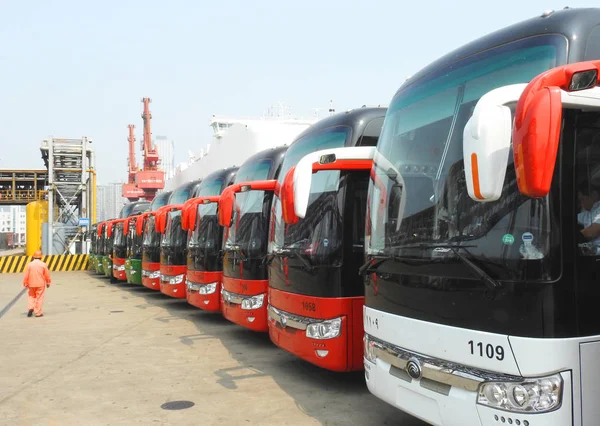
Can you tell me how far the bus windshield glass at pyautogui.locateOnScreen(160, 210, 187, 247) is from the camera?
1356 cm

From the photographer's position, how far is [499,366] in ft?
11.4

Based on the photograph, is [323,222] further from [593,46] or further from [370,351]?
[593,46]

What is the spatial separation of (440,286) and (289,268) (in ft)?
10.1

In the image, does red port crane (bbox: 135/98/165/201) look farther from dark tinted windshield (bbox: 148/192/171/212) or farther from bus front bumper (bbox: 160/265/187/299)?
bus front bumper (bbox: 160/265/187/299)

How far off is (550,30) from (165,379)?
570cm

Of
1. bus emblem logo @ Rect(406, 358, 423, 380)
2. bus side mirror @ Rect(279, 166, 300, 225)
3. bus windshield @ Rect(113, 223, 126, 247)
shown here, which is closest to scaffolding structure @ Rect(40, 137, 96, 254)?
bus windshield @ Rect(113, 223, 126, 247)

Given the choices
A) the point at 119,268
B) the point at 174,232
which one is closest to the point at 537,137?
the point at 174,232

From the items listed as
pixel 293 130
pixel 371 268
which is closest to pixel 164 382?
pixel 371 268

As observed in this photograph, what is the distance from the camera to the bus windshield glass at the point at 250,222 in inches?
348

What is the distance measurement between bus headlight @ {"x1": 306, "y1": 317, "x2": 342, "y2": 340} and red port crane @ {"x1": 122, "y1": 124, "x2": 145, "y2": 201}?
66.7m

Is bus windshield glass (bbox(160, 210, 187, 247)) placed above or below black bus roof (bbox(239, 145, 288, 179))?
below

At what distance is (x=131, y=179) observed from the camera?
3516 inches

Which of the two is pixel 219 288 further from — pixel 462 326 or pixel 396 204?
pixel 462 326

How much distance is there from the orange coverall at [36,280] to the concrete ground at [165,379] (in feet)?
3.17
